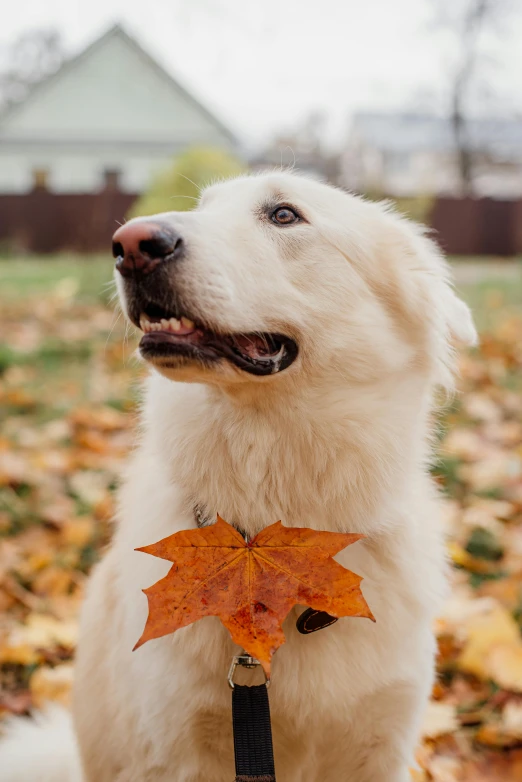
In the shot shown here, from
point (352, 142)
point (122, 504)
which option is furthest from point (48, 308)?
point (352, 142)

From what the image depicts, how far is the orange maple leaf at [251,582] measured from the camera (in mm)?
1588

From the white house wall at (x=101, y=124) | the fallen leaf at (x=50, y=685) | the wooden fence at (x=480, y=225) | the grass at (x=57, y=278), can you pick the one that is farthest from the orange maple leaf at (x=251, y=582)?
the white house wall at (x=101, y=124)

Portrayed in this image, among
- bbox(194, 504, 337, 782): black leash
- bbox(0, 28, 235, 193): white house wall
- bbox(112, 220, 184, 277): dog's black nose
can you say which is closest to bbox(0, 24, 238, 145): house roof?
bbox(0, 28, 235, 193): white house wall

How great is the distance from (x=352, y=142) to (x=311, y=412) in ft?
159

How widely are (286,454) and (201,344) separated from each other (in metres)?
0.41

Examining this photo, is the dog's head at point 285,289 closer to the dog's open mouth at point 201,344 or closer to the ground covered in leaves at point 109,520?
the dog's open mouth at point 201,344

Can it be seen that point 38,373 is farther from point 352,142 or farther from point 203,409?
point 352,142

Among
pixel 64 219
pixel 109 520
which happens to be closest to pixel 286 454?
pixel 109 520

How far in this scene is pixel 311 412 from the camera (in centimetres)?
193

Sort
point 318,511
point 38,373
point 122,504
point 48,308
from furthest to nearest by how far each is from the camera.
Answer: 1. point 48,308
2. point 38,373
3. point 122,504
4. point 318,511

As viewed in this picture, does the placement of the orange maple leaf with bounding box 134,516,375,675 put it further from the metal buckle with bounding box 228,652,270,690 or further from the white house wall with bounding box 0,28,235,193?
the white house wall with bounding box 0,28,235,193

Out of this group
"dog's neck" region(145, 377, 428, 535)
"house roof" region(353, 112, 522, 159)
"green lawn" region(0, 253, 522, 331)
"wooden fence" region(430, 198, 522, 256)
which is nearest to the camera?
"dog's neck" region(145, 377, 428, 535)

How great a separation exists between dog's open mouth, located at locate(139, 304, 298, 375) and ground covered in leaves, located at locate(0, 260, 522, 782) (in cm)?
28

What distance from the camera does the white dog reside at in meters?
1.76
